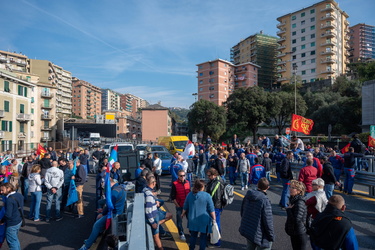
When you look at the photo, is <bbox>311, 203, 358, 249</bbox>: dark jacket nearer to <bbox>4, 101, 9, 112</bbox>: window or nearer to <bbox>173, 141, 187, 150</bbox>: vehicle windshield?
<bbox>173, 141, 187, 150</bbox>: vehicle windshield

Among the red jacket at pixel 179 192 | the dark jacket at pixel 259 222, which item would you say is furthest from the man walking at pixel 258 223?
the red jacket at pixel 179 192

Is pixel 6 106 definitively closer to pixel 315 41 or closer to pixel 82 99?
pixel 315 41

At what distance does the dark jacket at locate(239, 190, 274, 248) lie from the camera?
415 cm

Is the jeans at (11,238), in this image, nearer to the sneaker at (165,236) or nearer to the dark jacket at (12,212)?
the dark jacket at (12,212)

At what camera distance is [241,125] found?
50750 mm

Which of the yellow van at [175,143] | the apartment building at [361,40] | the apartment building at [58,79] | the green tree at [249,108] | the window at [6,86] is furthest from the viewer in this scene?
the apartment building at [361,40]

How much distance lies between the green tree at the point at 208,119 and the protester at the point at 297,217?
157 ft

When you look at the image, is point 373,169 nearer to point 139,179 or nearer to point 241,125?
point 139,179

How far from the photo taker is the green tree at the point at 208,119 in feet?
173

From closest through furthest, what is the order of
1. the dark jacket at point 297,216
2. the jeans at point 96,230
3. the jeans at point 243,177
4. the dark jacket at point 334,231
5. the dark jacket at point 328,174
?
the dark jacket at point 334,231
the dark jacket at point 297,216
the jeans at point 96,230
the dark jacket at point 328,174
the jeans at point 243,177

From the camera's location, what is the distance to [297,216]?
4344mm

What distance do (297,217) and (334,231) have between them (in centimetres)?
82

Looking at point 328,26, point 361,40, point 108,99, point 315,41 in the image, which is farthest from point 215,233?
point 108,99

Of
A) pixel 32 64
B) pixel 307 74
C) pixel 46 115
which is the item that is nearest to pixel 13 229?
pixel 46 115
